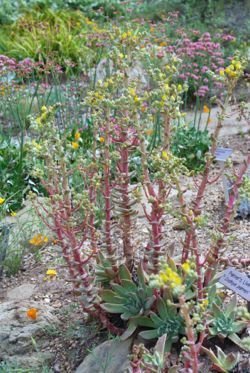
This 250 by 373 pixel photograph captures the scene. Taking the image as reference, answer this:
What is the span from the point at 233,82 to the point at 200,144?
2310 mm

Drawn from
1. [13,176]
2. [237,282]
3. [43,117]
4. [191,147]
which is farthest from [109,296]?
[191,147]

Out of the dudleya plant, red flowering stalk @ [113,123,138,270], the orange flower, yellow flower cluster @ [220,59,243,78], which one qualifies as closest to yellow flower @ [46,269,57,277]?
the orange flower

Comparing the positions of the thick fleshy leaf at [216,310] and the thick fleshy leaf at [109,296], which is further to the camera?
Answer: the thick fleshy leaf at [109,296]

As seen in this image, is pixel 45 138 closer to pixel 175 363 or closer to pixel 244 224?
pixel 175 363

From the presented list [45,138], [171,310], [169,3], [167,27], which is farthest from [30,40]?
[171,310]

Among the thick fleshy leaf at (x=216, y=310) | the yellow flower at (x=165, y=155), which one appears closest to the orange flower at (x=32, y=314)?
the thick fleshy leaf at (x=216, y=310)

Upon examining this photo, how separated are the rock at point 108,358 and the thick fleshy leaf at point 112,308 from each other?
0.39 feet

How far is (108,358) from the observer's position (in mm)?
2305

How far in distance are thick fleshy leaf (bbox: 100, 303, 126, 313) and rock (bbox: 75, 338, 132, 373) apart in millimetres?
120

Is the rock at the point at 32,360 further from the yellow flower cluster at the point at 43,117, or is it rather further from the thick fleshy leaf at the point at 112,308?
the yellow flower cluster at the point at 43,117

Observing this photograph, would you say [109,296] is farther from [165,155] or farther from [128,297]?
[165,155]

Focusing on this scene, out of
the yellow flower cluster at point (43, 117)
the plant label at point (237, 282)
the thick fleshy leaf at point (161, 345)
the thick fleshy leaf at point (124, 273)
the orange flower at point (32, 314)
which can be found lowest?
the orange flower at point (32, 314)

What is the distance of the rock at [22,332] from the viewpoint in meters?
2.48

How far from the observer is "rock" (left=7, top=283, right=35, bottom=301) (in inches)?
117
